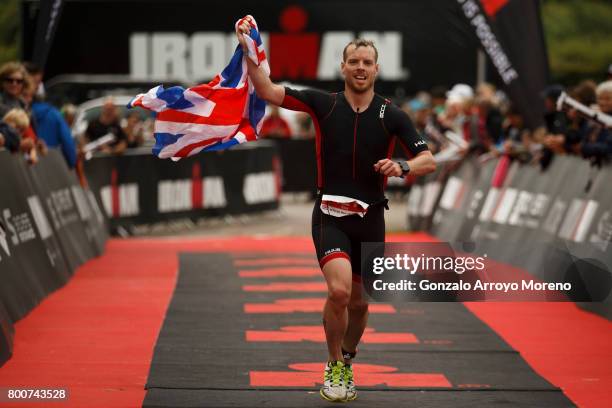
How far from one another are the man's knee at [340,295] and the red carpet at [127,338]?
140 centimetres

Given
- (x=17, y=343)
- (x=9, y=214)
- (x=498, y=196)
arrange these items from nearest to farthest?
(x=17, y=343), (x=9, y=214), (x=498, y=196)

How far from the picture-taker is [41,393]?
849 cm

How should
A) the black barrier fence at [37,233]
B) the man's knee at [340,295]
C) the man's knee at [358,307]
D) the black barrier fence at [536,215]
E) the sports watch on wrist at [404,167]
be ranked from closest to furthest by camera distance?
the sports watch on wrist at [404,167] < the man's knee at [340,295] < the man's knee at [358,307] < the black barrier fence at [37,233] < the black barrier fence at [536,215]

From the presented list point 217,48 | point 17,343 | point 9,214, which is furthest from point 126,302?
point 217,48

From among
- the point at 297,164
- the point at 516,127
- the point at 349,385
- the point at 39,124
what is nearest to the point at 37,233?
the point at 39,124

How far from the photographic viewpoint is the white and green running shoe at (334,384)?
836 centimetres

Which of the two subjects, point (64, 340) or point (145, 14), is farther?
point (145, 14)

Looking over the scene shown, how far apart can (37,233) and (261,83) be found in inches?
210

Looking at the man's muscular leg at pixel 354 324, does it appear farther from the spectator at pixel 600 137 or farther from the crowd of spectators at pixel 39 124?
the spectator at pixel 600 137

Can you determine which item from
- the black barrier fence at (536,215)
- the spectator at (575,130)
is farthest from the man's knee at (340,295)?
the spectator at (575,130)

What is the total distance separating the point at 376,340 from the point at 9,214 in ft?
11.8

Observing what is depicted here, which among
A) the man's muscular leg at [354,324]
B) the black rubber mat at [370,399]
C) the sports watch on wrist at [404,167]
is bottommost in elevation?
the black rubber mat at [370,399]

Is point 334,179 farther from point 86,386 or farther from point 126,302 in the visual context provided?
point 126,302

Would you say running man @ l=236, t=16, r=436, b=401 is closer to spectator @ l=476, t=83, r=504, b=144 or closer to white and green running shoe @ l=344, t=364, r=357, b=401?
white and green running shoe @ l=344, t=364, r=357, b=401
